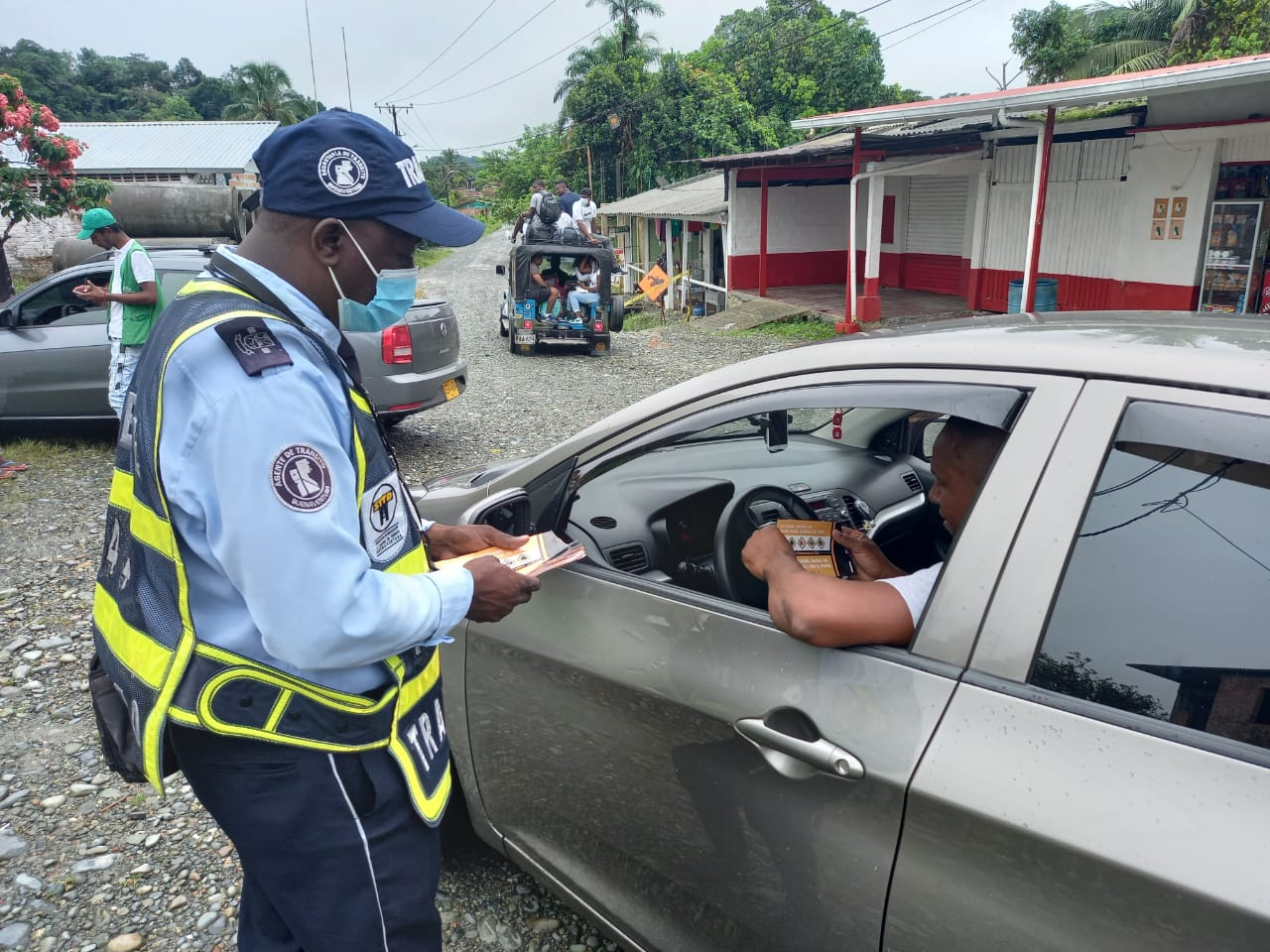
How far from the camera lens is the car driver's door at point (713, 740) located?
4.77ft

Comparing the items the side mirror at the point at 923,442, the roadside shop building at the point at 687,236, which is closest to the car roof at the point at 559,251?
the roadside shop building at the point at 687,236

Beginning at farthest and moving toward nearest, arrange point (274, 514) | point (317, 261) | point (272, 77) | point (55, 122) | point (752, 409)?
point (272, 77)
point (55, 122)
point (752, 409)
point (317, 261)
point (274, 514)

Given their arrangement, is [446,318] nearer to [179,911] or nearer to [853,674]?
[179,911]

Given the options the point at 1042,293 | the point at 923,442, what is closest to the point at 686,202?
the point at 1042,293

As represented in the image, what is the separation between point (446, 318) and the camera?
289 inches

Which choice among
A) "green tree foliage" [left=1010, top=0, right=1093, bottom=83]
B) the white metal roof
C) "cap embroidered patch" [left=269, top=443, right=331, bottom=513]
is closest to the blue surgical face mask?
"cap embroidered patch" [left=269, top=443, right=331, bottom=513]

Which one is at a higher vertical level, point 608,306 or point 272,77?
point 272,77

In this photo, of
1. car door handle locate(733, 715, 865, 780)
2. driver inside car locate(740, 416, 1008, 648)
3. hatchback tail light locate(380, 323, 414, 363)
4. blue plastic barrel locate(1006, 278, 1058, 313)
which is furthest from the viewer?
blue plastic barrel locate(1006, 278, 1058, 313)

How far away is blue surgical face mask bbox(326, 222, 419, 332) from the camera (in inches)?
62.4

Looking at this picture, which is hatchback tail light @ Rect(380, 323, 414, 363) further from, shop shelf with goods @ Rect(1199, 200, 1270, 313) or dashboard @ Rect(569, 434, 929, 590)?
shop shelf with goods @ Rect(1199, 200, 1270, 313)

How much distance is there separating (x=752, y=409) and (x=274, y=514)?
1020 millimetres

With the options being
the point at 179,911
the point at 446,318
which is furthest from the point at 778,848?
the point at 446,318

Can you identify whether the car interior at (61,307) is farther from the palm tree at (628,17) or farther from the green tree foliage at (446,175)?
the green tree foliage at (446,175)

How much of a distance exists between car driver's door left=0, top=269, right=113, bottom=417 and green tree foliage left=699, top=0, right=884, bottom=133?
124 feet
